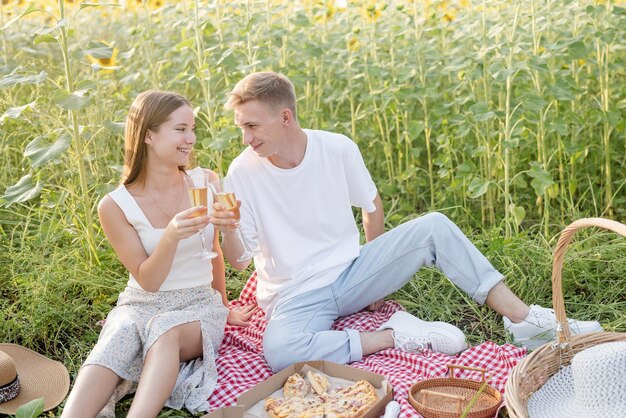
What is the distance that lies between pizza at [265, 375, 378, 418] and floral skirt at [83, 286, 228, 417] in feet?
0.95

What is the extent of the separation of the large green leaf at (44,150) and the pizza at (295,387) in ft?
4.43

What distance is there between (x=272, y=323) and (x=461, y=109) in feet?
6.88

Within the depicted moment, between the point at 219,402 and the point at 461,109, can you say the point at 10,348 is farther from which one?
the point at 461,109

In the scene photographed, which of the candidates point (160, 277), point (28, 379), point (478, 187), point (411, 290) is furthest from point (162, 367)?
point (478, 187)

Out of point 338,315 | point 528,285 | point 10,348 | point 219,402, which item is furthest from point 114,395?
point 528,285

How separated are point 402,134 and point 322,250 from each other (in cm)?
136

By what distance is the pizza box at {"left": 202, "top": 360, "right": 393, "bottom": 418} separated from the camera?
2615mm

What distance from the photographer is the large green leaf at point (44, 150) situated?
341 centimetres

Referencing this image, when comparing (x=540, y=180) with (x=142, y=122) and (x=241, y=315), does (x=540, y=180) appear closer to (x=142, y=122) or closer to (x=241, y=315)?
(x=241, y=315)

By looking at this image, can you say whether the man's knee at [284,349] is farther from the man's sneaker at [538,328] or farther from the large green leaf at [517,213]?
the large green leaf at [517,213]

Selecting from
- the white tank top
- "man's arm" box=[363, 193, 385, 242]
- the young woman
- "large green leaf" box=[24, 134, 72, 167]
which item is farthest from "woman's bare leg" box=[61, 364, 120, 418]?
"man's arm" box=[363, 193, 385, 242]

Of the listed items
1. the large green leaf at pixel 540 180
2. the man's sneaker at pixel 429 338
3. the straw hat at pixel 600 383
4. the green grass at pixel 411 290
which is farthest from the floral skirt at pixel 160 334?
the large green leaf at pixel 540 180

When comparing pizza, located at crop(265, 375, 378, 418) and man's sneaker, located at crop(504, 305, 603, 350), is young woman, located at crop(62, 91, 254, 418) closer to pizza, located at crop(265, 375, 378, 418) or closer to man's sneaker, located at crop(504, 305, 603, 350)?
pizza, located at crop(265, 375, 378, 418)

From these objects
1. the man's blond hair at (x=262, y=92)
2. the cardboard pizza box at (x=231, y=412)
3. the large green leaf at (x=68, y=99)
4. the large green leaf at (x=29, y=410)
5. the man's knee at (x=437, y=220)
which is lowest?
the cardboard pizza box at (x=231, y=412)
